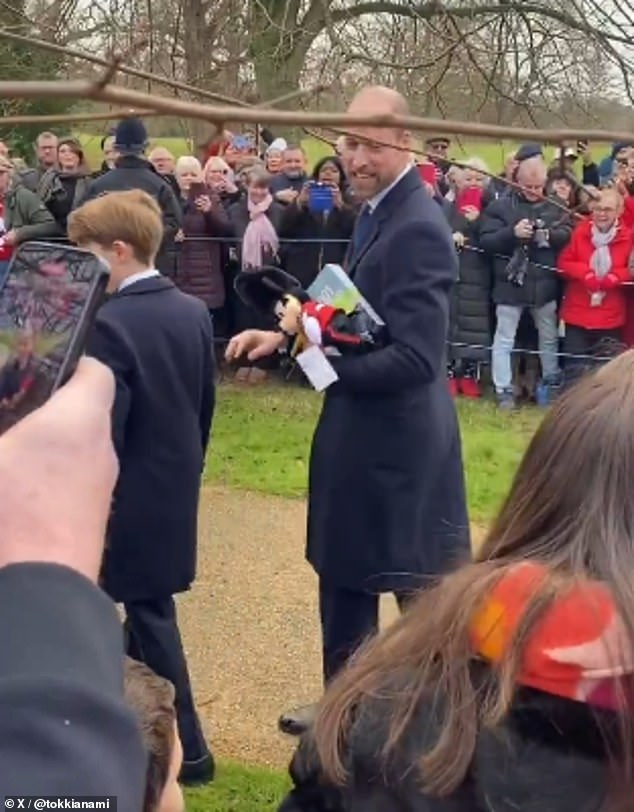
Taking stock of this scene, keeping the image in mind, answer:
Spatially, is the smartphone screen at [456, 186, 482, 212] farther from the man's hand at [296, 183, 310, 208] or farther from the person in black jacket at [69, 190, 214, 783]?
the person in black jacket at [69, 190, 214, 783]

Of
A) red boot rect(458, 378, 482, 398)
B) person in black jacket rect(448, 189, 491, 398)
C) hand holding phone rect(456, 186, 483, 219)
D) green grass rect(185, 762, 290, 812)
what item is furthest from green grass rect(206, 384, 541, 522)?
green grass rect(185, 762, 290, 812)

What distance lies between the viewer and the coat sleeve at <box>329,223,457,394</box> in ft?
10.9

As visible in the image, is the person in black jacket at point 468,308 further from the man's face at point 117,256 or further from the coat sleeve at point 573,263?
the man's face at point 117,256

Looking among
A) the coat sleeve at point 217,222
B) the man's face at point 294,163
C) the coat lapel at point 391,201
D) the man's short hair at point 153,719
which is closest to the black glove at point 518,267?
the man's face at point 294,163

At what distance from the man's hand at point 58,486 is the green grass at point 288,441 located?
4.98 meters

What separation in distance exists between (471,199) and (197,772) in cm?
569

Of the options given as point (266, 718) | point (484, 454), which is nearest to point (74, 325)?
point (266, 718)

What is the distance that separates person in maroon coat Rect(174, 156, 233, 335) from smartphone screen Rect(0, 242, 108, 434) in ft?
23.8

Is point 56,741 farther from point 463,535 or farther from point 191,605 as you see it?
point 191,605

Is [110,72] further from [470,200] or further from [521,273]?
[470,200]

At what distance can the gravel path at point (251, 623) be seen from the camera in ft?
13.4

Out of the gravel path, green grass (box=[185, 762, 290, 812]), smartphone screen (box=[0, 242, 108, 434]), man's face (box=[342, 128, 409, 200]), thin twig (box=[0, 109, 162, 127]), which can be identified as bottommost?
the gravel path

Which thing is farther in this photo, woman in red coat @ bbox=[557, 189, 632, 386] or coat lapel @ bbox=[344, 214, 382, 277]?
woman in red coat @ bbox=[557, 189, 632, 386]

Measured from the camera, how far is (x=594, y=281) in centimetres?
777
